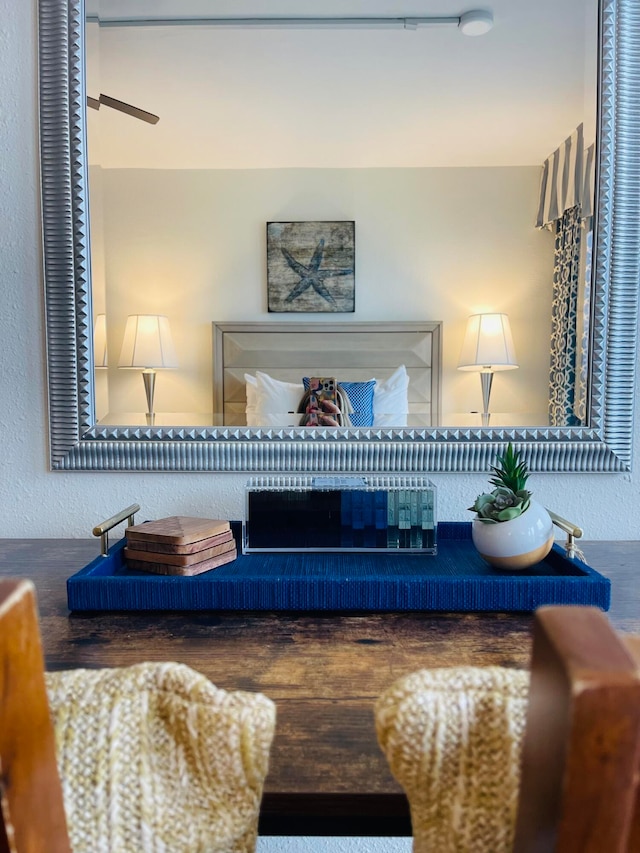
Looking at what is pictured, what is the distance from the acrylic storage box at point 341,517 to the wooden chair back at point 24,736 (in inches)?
26.5

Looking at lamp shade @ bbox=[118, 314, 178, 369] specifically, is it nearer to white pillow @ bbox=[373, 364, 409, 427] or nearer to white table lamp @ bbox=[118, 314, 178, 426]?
white table lamp @ bbox=[118, 314, 178, 426]

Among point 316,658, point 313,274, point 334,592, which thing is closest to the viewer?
point 316,658

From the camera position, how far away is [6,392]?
1191 mm

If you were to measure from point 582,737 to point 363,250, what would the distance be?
977 millimetres

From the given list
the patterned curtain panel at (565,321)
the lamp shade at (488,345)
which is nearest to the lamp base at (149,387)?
the lamp shade at (488,345)

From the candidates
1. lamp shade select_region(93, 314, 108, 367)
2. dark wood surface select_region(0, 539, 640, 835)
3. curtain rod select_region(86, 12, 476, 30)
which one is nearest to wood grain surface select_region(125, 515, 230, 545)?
dark wood surface select_region(0, 539, 640, 835)

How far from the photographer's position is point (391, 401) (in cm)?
115

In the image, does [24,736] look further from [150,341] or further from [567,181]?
[567,181]

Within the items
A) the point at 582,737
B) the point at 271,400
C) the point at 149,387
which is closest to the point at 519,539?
the point at 271,400

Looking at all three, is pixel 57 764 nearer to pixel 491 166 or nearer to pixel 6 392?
pixel 6 392

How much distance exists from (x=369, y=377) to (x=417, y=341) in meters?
0.12

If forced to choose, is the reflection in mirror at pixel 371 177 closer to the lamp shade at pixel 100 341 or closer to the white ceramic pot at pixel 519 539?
the lamp shade at pixel 100 341

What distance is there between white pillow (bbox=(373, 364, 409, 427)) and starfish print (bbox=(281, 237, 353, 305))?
0.19 m

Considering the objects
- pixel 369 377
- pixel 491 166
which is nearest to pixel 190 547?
pixel 369 377
